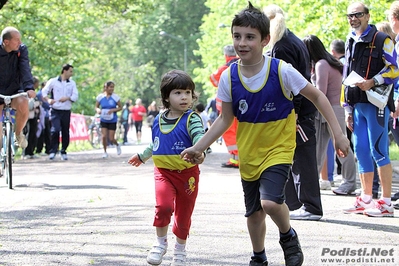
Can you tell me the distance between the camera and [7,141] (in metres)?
11.8

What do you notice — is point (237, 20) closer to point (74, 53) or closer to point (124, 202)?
point (124, 202)

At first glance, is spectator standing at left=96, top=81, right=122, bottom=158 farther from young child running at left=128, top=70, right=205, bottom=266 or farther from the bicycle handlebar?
young child running at left=128, top=70, right=205, bottom=266

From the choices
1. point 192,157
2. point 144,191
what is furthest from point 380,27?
point 192,157

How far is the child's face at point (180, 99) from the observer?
20.6ft

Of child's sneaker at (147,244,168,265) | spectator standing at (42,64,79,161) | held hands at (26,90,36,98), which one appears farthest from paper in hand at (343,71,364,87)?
spectator standing at (42,64,79,161)

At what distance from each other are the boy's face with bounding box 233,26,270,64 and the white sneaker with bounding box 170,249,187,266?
4.77ft

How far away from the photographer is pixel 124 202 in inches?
395

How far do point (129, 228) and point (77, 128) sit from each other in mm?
24478

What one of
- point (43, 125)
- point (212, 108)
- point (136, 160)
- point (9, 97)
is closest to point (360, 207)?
point (136, 160)

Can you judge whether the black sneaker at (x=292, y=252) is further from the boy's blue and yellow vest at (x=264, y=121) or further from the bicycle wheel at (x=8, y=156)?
the bicycle wheel at (x=8, y=156)

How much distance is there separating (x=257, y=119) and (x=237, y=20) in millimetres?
670

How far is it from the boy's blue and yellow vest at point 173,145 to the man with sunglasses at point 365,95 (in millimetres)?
3089

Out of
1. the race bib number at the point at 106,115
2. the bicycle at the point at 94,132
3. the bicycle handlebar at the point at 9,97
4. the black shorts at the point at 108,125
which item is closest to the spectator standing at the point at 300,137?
the bicycle handlebar at the point at 9,97

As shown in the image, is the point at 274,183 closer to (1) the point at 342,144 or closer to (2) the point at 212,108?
(1) the point at 342,144
